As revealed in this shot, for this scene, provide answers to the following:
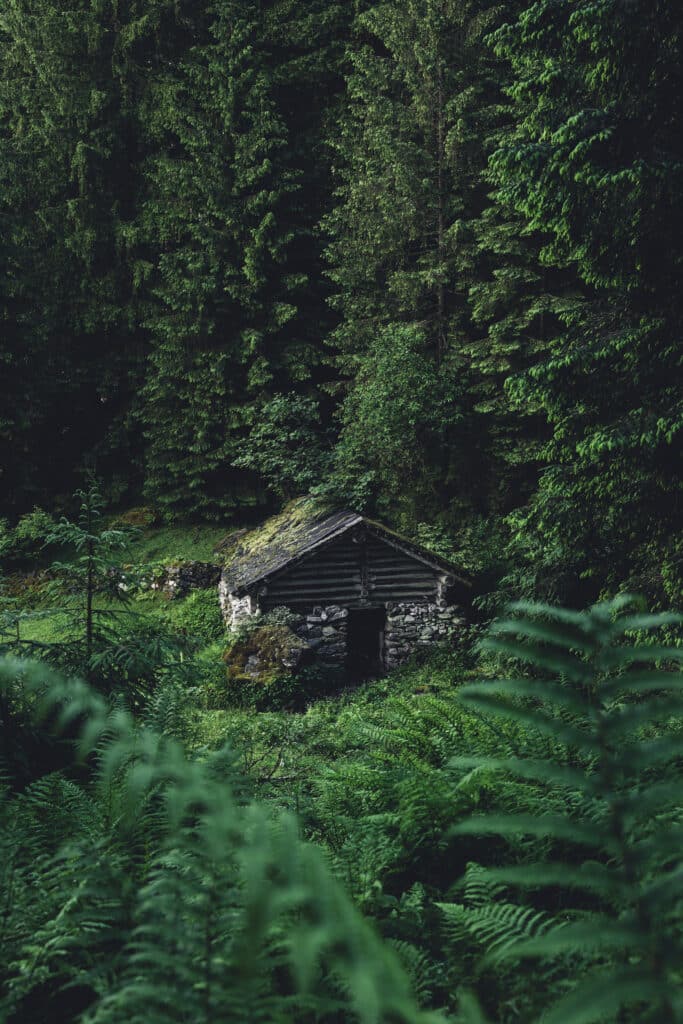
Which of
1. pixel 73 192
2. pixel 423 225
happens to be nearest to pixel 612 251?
pixel 423 225

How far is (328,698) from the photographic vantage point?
476 inches

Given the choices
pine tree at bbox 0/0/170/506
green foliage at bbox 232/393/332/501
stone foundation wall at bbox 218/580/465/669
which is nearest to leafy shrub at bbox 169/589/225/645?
stone foundation wall at bbox 218/580/465/669

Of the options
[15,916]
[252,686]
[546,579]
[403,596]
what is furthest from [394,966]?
[403,596]

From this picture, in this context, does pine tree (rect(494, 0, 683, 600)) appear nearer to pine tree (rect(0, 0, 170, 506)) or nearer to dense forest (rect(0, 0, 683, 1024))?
dense forest (rect(0, 0, 683, 1024))

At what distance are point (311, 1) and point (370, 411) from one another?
1735cm

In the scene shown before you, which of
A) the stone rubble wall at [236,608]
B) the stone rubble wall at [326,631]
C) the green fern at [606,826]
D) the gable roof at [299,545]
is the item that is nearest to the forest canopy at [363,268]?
the gable roof at [299,545]

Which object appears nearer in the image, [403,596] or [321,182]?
[403,596]

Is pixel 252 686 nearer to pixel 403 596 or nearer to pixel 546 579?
pixel 403 596

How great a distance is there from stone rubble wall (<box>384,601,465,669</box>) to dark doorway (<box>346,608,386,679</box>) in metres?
0.45

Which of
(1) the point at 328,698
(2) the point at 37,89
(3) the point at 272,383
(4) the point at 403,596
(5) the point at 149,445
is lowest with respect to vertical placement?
(1) the point at 328,698

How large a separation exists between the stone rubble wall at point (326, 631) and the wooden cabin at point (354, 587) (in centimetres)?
2

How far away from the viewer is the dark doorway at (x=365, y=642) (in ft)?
46.6

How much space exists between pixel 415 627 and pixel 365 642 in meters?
1.74

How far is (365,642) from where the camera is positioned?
14938mm
